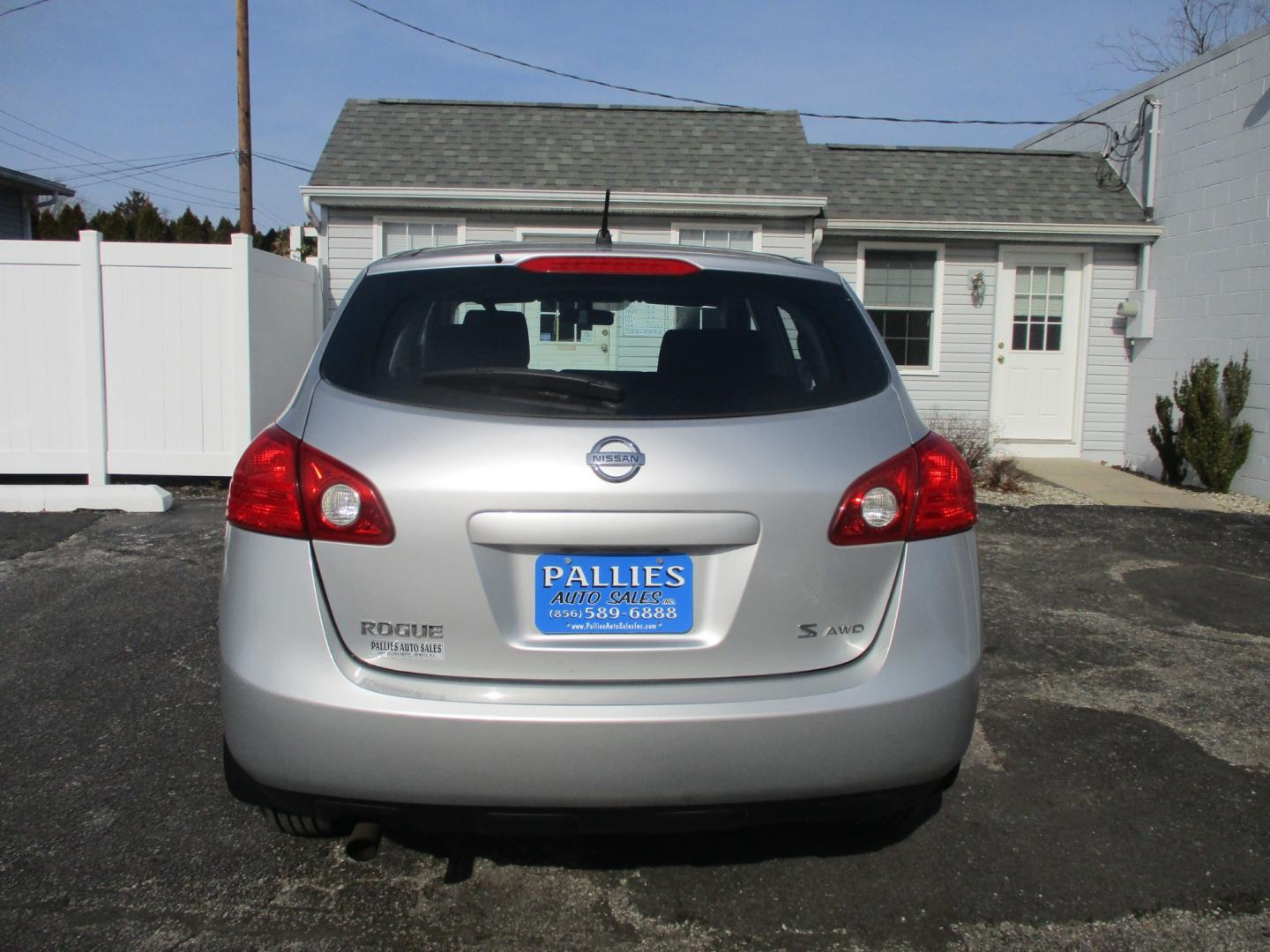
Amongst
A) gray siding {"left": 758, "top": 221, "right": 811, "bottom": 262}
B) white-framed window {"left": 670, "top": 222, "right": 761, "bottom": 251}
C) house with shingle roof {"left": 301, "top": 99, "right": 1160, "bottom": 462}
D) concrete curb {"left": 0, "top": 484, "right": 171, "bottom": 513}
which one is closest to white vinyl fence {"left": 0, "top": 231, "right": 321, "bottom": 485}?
concrete curb {"left": 0, "top": 484, "right": 171, "bottom": 513}

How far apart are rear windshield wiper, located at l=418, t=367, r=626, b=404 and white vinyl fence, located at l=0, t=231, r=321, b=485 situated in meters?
6.80

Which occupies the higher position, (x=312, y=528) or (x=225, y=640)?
(x=312, y=528)

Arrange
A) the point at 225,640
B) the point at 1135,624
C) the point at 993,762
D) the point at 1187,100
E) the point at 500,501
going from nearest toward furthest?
1. the point at 500,501
2. the point at 225,640
3. the point at 993,762
4. the point at 1135,624
5. the point at 1187,100

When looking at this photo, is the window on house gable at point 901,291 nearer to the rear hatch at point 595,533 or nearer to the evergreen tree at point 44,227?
the rear hatch at point 595,533

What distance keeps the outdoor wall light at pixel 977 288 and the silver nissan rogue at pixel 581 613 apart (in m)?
10.7

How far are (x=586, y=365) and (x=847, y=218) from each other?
9876 millimetres

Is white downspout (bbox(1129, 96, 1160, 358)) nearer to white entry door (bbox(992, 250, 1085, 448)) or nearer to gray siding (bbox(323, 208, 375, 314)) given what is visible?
white entry door (bbox(992, 250, 1085, 448))

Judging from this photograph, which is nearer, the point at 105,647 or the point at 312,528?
the point at 312,528

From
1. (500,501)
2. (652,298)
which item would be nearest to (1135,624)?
(652,298)

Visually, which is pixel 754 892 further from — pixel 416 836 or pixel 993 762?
pixel 993 762

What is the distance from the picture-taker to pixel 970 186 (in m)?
12.6

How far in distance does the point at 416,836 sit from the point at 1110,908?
6.09 ft

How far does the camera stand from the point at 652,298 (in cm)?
258

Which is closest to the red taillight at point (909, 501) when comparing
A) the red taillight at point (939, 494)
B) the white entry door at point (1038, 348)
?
the red taillight at point (939, 494)
